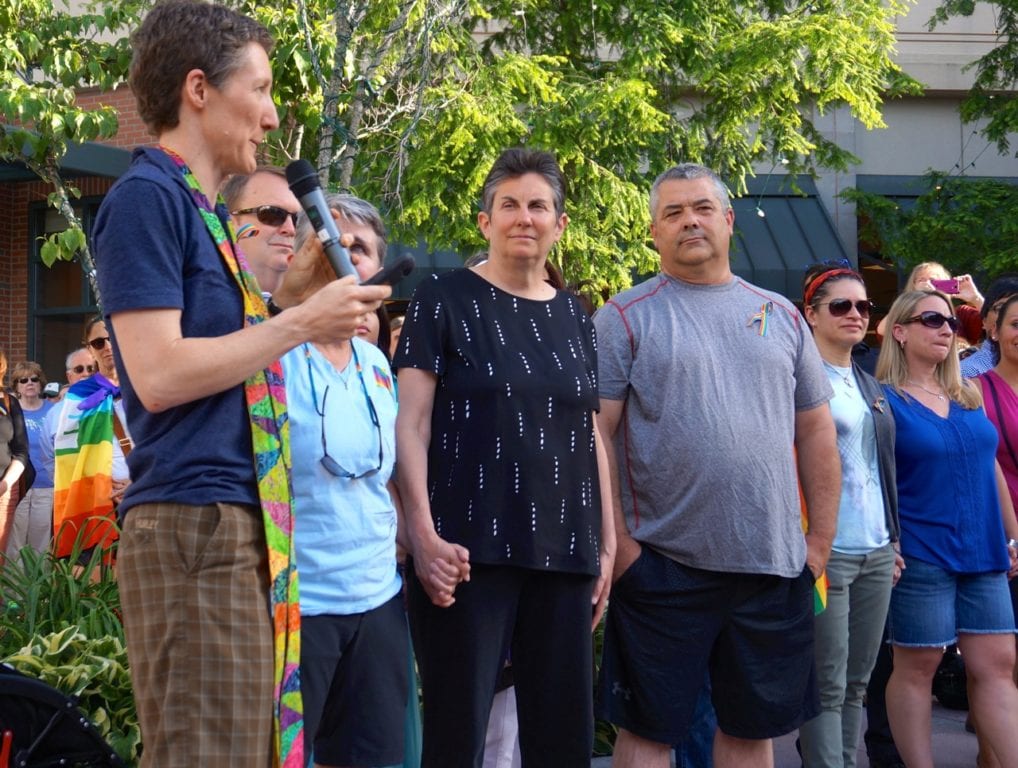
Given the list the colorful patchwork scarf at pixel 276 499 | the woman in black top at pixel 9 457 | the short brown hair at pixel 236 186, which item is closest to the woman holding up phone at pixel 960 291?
the short brown hair at pixel 236 186

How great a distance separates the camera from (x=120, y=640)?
5340 millimetres

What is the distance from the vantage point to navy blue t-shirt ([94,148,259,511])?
7.92ft

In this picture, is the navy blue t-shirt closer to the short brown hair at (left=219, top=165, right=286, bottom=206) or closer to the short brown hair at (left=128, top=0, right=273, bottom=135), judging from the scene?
the short brown hair at (left=128, top=0, right=273, bottom=135)

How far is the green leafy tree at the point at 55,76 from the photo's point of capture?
756 cm

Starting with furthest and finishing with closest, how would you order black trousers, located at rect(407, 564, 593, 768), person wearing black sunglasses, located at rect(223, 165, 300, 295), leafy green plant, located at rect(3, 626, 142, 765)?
leafy green plant, located at rect(3, 626, 142, 765) → black trousers, located at rect(407, 564, 593, 768) → person wearing black sunglasses, located at rect(223, 165, 300, 295)

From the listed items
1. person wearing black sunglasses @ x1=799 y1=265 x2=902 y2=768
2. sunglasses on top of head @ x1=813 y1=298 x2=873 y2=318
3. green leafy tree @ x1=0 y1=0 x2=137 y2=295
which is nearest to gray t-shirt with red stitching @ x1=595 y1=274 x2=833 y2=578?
person wearing black sunglasses @ x1=799 y1=265 x2=902 y2=768

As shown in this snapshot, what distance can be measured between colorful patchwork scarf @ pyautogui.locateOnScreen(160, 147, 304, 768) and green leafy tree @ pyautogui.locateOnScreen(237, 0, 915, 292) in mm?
6889

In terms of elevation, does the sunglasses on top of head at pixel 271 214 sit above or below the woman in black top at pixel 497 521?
above

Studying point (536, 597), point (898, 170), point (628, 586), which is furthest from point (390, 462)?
point (898, 170)

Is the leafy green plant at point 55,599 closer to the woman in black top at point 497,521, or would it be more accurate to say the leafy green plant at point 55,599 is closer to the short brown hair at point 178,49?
the woman in black top at point 497,521

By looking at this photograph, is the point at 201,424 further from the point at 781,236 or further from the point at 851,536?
the point at 781,236

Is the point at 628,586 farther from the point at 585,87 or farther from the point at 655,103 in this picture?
the point at 655,103

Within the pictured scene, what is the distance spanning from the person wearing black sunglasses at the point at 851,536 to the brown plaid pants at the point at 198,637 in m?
3.13

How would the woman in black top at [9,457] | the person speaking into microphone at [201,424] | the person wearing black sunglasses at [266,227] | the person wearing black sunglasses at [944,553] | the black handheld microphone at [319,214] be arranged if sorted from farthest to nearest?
the woman in black top at [9,457] → the person wearing black sunglasses at [944,553] → the person wearing black sunglasses at [266,227] → the black handheld microphone at [319,214] → the person speaking into microphone at [201,424]
